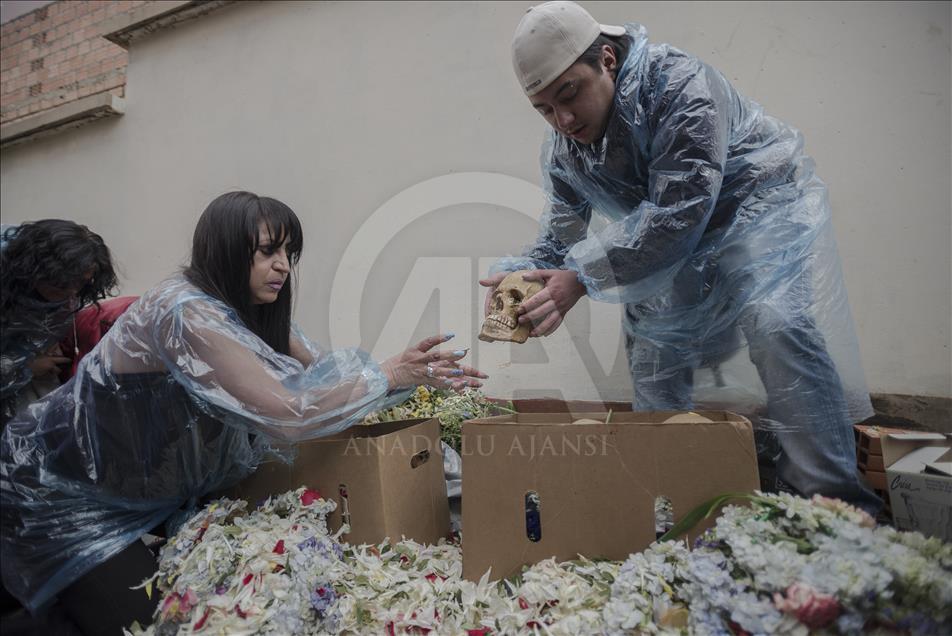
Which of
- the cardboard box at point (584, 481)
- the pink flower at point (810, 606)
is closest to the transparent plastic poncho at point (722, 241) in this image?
the cardboard box at point (584, 481)

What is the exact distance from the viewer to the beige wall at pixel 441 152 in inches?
107

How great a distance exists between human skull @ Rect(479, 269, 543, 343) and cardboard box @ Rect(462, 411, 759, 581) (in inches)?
13.8

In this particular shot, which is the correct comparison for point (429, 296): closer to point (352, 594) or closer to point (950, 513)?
point (352, 594)

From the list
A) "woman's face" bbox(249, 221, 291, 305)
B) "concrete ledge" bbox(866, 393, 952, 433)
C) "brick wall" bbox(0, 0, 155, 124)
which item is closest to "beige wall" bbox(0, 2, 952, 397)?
"concrete ledge" bbox(866, 393, 952, 433)

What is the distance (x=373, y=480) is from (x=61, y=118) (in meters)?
5.17

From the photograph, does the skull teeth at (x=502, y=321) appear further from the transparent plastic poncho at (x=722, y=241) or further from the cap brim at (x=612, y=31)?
the cap brim at (x=612, y=31)

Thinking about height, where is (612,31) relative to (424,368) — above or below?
above

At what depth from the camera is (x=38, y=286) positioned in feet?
7.23

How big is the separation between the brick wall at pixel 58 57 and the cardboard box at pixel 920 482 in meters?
5.77

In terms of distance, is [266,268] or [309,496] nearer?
[309,496]

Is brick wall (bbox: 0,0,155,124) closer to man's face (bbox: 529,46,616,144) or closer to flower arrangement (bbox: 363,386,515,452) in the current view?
flower arrangement (bbox: 363,386,515,452)

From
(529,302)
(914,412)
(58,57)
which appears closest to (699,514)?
(529,302)

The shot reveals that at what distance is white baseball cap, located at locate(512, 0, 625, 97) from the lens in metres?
1.75

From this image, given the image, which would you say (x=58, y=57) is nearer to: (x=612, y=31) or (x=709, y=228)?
(x=612, y=31)
